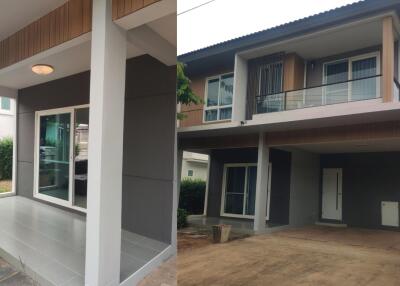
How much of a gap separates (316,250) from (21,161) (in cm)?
621

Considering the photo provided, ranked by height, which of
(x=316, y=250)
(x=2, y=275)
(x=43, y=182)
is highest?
(x=316, y=250)

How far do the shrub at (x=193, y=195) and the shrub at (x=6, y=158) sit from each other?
7113mm

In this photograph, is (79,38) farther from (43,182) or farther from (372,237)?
(43,182)

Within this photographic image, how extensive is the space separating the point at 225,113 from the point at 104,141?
1484 millimetres

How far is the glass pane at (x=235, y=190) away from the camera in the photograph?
63cm

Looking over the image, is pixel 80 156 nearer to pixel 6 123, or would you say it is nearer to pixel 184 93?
pixel 6 123

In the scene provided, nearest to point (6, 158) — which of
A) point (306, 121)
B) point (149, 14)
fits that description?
point (149, 14)

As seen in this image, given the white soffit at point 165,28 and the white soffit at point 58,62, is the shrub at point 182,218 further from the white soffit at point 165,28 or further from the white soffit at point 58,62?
the white soffit at point 58,62

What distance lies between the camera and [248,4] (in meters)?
0.61

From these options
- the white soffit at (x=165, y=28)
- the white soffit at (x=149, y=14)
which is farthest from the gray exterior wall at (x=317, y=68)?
the white soffit at (x=165, y=28)

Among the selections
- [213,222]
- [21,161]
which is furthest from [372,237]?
[21,161]

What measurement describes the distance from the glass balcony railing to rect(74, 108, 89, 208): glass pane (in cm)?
430

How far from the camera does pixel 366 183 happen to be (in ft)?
1.64

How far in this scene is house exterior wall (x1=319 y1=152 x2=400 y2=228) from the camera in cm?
47
